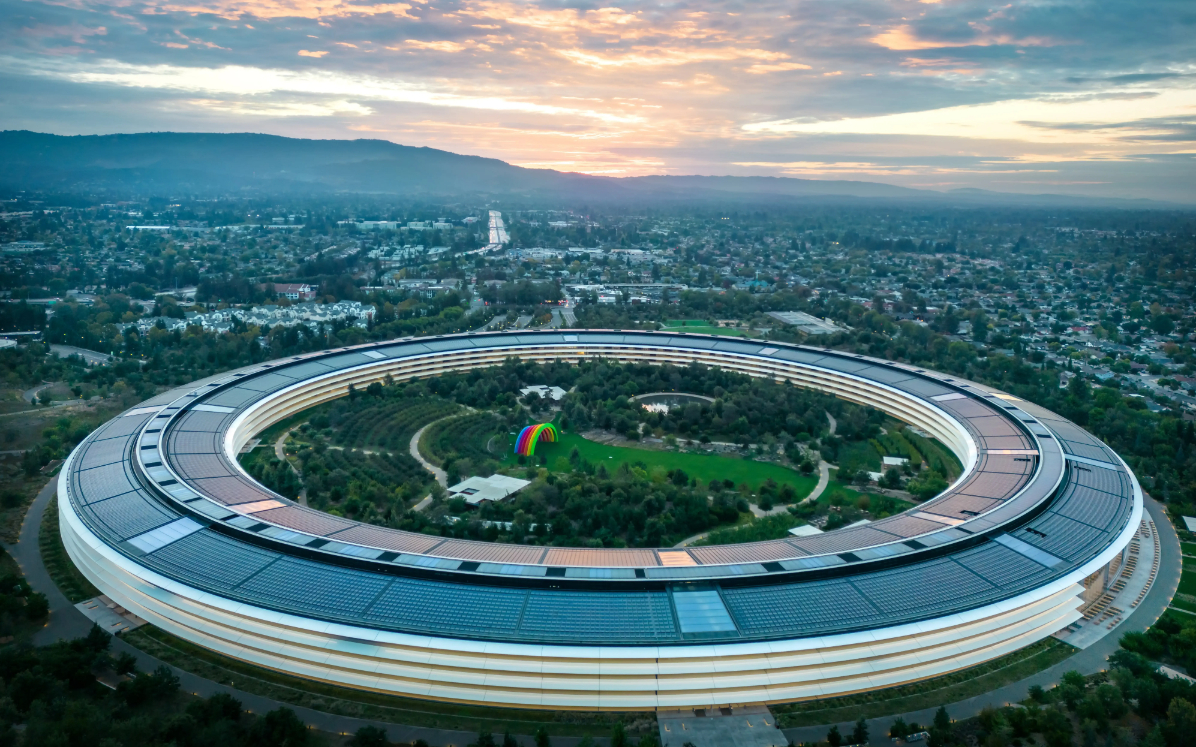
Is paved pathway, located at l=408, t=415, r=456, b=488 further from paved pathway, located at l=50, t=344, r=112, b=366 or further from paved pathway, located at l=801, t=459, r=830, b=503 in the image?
paved pathway, located at l=50, t=344, r=112, b=366

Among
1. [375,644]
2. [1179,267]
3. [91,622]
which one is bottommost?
[91,622]

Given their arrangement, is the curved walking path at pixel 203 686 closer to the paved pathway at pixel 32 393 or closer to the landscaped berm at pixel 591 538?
the landscaped berm at pixel 591 538

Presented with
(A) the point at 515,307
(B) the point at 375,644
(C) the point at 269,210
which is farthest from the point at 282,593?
(C) the point at 269,210

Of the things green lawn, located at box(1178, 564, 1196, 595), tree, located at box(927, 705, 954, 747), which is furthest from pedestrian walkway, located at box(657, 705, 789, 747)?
green lawn, located at box(1178, 564, 1196, 595)

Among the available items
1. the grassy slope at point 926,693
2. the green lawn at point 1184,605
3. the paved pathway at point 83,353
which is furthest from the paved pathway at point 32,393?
the green lawn at point 1184,605

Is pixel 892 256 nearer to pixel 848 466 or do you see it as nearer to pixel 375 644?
pixel 848 466

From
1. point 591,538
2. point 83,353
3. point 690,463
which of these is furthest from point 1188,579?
point 83,353
